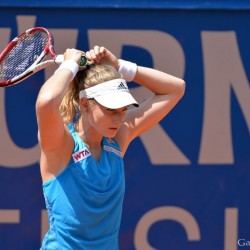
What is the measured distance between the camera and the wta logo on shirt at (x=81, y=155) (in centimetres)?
264

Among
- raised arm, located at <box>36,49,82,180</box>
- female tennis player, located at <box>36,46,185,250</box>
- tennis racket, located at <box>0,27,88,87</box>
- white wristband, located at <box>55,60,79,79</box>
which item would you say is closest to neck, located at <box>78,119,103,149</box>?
female tennis player, located at <box>36,46,185,250</box>

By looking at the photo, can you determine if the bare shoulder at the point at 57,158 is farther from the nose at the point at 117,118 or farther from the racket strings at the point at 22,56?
the racket strings at the point at 22,56

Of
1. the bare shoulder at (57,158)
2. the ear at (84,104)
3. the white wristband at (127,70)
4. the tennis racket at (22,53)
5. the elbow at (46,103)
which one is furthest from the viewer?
the tennis racket at (22,53)

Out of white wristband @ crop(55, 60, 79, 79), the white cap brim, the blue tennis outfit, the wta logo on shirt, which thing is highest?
white wristband @ crop(55, 60, 79, 79)

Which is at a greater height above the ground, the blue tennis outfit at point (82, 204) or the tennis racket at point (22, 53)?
the tennis racket at point (22, 53)

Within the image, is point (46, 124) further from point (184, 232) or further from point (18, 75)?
point (184, 232)

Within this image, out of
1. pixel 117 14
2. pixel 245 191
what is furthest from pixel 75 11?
pixel 245 191

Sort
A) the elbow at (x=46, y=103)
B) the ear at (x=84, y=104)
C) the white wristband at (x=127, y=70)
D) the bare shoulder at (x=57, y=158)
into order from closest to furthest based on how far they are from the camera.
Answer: the elbow at (x=46, y=103) < the bare shoulder at (x=57, y=158) < the ear at (x=84, y=104) < the white wristband at (x=127, y=70)

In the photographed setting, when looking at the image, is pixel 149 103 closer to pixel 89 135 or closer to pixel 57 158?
pixel 89 135

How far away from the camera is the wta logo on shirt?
2.64 m

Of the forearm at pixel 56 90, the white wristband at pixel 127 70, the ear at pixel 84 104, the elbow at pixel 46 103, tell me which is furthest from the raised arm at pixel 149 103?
the elbow at pixel 46 103

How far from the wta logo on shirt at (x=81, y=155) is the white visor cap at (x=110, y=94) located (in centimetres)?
18

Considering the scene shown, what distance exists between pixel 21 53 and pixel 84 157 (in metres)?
0.70

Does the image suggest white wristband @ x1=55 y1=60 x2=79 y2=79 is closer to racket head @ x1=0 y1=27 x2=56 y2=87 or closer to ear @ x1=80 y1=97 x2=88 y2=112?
ear @ x1=80 y1=97 x2=88 y2=112
